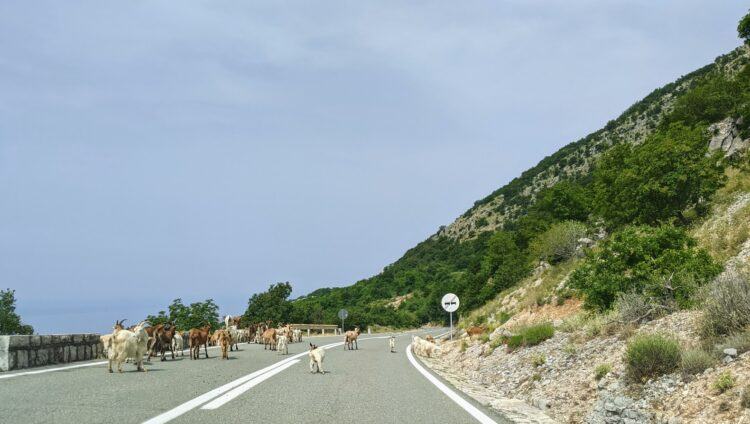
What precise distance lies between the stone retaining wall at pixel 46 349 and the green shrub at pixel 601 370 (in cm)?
1389

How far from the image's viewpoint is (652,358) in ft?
27.8

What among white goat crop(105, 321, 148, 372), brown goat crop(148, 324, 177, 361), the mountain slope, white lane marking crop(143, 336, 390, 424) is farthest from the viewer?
the mountain slope

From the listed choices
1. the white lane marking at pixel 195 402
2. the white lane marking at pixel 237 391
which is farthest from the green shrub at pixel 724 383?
the white lane marking at pixel 195 402

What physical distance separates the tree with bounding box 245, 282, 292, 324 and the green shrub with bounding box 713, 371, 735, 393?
5248 cm

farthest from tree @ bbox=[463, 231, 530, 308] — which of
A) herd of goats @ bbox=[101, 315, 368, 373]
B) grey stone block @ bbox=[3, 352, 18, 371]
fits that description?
grey stone block @ bbox=[3, 352, 18, 371]

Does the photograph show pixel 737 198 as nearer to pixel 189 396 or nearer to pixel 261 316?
pixel 189 396

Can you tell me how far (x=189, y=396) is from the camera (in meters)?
9.18

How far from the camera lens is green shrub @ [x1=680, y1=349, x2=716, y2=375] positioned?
7.69 metres

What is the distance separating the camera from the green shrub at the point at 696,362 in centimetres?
769

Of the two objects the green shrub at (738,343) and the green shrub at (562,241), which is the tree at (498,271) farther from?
the green shrub at (738,343)

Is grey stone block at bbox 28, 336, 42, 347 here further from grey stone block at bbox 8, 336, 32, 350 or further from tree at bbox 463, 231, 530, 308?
tree at bbox 463, 231, 530, 308

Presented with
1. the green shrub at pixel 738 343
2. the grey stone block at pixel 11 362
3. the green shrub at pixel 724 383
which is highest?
the grey stone block at pixel 11 362

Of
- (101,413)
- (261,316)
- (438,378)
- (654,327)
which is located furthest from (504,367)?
(261,316)

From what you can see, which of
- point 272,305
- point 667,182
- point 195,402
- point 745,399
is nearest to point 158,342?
point 195,402
